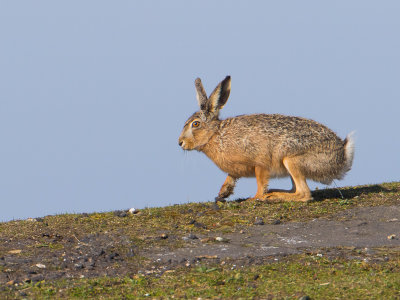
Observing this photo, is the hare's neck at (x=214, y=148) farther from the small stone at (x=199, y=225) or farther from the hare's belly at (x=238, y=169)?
the small stone at (x=199, y=225)

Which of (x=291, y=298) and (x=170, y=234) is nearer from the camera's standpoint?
(x=291, y=298)

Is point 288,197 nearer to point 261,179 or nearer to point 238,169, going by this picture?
point 261,179

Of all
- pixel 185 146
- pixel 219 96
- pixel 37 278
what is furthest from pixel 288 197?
pixel 37 278

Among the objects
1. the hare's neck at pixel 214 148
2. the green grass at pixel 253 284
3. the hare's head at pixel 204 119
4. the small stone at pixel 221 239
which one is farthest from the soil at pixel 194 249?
the hare's head at pixel 204 119

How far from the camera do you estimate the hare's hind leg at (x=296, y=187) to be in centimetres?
1345

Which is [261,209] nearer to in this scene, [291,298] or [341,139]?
[341,139]

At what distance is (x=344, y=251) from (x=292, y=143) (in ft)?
10.8

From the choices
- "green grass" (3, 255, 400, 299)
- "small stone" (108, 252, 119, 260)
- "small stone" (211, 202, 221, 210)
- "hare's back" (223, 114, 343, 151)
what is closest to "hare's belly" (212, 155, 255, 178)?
"hare's back" (223, 114, 343, 151)

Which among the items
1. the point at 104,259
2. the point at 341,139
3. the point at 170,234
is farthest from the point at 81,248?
the point at 341,139

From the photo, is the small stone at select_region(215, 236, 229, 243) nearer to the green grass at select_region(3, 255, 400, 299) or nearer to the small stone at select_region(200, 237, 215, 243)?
the small stone at select_region(200, 237, 215, 243)

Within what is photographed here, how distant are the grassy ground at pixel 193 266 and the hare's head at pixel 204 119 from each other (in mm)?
1549

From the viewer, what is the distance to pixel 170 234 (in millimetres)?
11641

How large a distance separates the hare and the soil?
1481mm

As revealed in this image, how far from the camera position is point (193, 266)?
990cm
